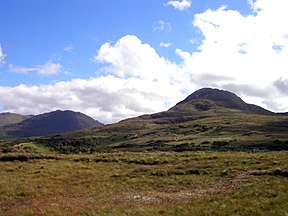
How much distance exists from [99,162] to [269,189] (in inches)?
1143

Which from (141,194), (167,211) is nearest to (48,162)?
(141,194)

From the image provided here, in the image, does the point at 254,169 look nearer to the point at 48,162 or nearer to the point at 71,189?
the point at 71,189

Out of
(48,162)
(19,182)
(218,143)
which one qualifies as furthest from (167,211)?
(218,143)

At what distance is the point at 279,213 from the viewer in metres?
17.9

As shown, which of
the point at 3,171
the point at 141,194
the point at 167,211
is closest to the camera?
the point at 167,211

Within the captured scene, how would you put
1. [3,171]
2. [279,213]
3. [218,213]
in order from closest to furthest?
[279,213] < [218,213] < [3,171]

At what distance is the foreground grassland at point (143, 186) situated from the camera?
21516 millimetres

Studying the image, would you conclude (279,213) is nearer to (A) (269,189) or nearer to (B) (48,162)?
(A) (269,189)

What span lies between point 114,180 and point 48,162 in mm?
16824

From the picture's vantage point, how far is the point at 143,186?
108 feet

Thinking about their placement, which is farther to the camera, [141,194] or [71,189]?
[71,189]

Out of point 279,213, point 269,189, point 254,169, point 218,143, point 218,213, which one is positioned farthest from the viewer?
point 218,143

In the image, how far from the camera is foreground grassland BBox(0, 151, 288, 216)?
21516 mm

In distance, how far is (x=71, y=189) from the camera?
32.3 metres
